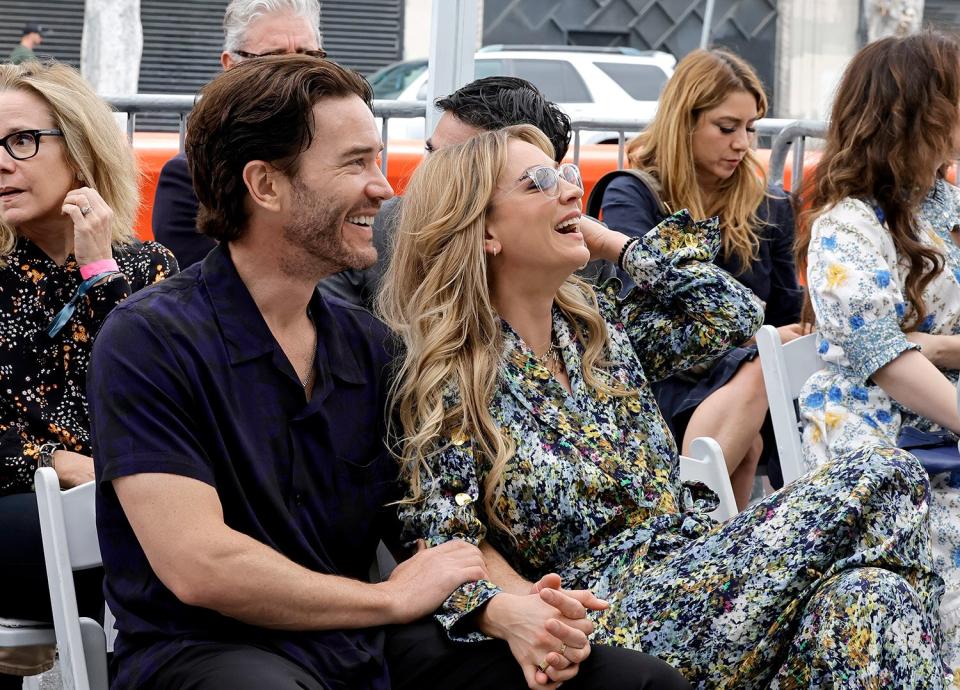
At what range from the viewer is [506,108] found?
11.9 feet

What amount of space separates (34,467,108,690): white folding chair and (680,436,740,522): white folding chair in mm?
1356

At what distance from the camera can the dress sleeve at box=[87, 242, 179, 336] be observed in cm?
336

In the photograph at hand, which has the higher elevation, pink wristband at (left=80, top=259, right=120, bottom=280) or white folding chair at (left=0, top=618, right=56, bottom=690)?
pink wristband at (left=80, top=259, right=120, bottom=280)

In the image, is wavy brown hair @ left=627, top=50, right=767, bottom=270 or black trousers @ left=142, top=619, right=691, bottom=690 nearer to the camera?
black trousers @ left=142, top=619, right=691, bottom=690

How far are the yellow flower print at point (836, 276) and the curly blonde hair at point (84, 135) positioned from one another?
184cm

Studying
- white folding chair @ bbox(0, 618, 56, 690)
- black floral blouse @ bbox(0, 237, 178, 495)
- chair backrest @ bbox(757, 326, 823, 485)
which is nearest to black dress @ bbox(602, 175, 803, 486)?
chair backrest @ bbox(757, 326, 823, 485)

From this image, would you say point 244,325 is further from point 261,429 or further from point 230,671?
point 230,671

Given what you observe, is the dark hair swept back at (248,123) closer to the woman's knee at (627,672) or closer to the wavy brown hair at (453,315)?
the wavy brown hair at (453,315)

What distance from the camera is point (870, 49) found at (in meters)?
3.78

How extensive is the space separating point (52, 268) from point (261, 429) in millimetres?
1279

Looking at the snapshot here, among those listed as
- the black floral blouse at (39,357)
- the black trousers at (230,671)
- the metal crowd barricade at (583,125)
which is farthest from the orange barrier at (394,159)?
the black trousers at (230,671)

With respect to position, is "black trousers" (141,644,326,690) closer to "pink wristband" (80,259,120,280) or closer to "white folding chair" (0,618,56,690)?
"white folding chair" (0,618,56,690)

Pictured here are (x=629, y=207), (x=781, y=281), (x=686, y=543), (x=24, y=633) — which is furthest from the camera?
(x=781, y=281)

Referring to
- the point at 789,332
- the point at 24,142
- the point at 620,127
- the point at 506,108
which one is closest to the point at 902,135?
the point at 789,332
